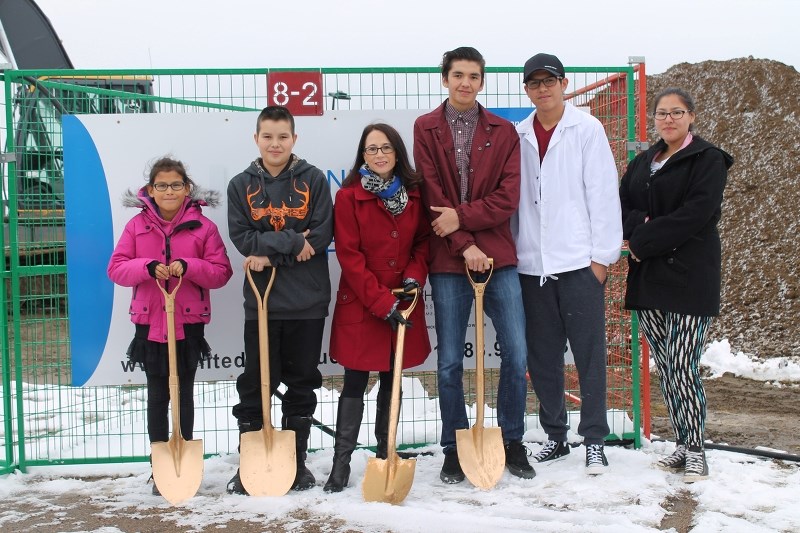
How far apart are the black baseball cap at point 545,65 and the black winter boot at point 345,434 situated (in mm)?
2058

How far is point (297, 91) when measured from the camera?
15.9 feet

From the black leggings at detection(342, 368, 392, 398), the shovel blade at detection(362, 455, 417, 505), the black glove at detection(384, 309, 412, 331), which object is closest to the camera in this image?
the shovel blade at detection(362, 455, 417, 505)

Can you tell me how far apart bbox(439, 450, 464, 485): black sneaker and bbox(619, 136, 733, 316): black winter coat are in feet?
4.46

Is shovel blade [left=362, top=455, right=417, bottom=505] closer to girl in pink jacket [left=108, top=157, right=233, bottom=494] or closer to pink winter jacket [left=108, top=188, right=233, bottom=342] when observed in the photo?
girl in pink jacket [left=108, top=157, right=233, bottom=494]

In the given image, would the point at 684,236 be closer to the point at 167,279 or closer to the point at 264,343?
the point at 264,343

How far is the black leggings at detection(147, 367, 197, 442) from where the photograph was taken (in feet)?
14.0

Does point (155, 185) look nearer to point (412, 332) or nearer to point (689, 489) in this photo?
point (412, 332)

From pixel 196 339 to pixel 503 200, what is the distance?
1.88 m

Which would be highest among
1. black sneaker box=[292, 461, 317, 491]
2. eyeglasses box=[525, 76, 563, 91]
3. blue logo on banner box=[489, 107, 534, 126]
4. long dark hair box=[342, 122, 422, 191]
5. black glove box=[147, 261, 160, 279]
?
eyeglasses box=[525, 76, 563, 91]

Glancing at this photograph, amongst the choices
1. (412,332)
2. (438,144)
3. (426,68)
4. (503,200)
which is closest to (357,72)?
(426,68)

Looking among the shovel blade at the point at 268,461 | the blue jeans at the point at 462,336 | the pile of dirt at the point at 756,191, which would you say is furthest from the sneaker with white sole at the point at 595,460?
the pile of dirt at the point at 756,191

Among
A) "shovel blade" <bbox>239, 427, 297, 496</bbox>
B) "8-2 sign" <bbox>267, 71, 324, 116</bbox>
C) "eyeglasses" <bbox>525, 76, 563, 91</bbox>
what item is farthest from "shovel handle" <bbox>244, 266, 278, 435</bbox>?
"eyeglasses" <bbox>525, 76, 563, 91</bbox>

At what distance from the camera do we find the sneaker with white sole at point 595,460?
168 inches

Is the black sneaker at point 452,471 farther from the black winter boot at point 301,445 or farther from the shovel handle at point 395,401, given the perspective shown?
the black winter boot at point 301,445
